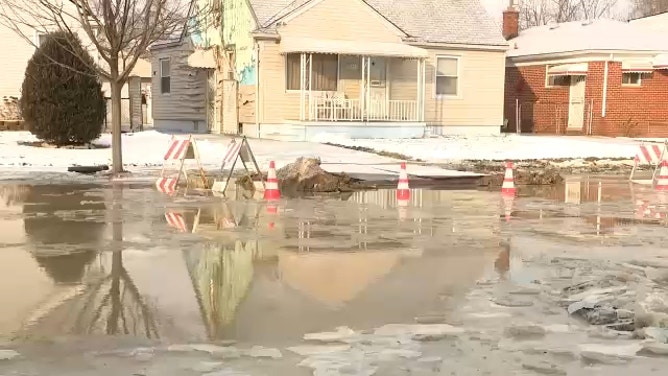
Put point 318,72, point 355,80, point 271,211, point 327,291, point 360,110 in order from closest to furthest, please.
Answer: point 327,291
point 271,211
point 360,110
point 318,72
point 355,80

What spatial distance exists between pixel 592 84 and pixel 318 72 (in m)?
12.9

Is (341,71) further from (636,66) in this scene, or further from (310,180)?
(310,180)

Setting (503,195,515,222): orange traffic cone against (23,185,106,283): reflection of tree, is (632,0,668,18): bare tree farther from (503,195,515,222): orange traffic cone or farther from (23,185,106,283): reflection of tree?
(23,185,106,283): reflection of tree

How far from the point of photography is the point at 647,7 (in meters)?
79.1

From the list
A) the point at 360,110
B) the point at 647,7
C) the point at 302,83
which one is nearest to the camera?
the point at 302,83

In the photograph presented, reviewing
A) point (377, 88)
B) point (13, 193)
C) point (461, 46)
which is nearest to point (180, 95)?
point (377, 88)

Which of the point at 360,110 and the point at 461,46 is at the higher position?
the point at 461,46

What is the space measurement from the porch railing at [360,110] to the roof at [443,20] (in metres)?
2.94

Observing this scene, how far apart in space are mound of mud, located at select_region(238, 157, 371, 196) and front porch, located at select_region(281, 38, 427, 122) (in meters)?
11.1

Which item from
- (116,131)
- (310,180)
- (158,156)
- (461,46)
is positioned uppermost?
(461,46)

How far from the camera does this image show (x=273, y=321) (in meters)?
6.06

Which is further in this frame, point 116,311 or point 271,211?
point 271,211

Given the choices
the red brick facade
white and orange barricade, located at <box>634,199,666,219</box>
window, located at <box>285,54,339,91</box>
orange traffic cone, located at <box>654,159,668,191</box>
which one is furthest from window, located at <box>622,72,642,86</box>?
white and orange barricade, located at <box>634,199,666,219</box>

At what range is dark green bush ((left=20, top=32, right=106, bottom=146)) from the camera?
2156 centimetres
